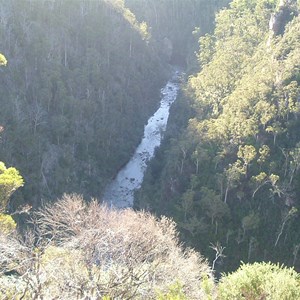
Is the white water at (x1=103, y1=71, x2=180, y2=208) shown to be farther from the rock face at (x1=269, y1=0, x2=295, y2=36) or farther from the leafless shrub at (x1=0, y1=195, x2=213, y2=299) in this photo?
the leafless shrub at (x1=0, y1=195, x2=213, y2=299)

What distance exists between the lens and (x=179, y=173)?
4112cm

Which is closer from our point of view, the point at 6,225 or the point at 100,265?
the point at 6,225

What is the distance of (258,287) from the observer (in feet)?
48.1

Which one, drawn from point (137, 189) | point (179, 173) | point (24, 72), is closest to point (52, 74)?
point (24, 72)

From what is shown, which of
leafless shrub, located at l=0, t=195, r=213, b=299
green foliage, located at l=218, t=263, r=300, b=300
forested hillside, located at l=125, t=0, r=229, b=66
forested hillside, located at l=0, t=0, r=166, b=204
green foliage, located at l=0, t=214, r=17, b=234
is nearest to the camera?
green foliage, located at l=218, t=263, r=300, b=300

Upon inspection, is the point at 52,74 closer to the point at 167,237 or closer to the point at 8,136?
the point at 8,136

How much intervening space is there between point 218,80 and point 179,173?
46.4 ft

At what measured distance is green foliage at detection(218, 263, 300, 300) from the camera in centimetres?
1390

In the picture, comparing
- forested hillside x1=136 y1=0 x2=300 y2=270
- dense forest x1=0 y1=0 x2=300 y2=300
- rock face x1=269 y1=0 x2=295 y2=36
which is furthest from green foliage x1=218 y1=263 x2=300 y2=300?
rock face x1=269 y1=0 x2=295 y2=36

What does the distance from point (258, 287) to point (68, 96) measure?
38305 mm

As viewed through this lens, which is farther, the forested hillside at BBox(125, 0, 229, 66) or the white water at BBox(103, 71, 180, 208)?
the forested hillside at BBox(125, 0, 229, 66)

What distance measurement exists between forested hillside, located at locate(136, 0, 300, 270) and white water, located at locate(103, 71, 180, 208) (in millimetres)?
3029

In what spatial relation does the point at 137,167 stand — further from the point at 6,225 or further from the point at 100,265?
the point at 6,225

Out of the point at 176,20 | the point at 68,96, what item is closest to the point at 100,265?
the point at 68,96
